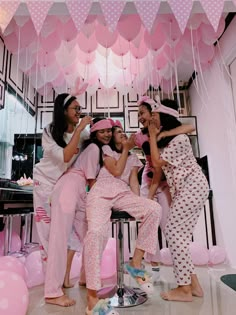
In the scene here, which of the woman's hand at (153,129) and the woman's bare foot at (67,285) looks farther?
the woman's bare foot at (67,285)

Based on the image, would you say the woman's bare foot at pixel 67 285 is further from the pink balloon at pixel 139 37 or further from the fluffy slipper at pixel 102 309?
the pink balloon at pixel 139 37

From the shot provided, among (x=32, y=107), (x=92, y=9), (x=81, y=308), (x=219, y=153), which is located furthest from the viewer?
(x=32, y=107)

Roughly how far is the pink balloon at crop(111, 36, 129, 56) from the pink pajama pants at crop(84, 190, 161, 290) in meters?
1.36

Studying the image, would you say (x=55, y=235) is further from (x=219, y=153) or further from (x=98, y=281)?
(x=219, y=153)

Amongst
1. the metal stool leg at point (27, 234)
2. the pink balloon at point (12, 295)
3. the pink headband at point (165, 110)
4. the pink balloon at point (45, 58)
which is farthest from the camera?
the metal stool leg at point (27, 234)

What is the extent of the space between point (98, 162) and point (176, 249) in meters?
0.72

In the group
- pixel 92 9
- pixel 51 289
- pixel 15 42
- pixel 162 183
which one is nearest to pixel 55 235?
pixel 51 289

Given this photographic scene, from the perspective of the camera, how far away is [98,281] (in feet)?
4.25

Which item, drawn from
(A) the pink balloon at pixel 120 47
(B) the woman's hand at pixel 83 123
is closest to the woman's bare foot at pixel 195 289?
(B) the woman's hand at pixel 83 123

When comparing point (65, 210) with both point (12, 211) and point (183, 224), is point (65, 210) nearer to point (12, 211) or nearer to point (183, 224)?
point (183, 224)

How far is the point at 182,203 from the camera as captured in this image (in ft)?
5.11

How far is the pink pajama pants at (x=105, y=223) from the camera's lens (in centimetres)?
131

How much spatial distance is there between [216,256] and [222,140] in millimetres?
1201

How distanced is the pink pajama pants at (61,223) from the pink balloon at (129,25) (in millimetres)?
1136
